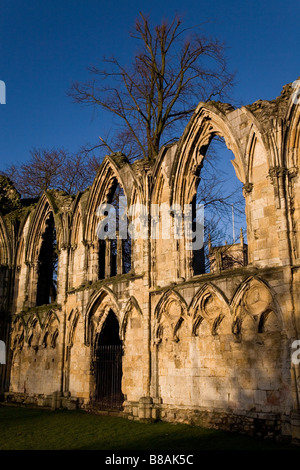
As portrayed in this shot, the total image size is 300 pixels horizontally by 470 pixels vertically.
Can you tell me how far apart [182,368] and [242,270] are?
2.54 meters

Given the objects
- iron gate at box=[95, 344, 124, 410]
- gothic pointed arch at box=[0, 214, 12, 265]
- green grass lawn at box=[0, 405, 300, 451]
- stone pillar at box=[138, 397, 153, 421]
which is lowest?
green grass lawn at box=[0, 405, 300, 451]

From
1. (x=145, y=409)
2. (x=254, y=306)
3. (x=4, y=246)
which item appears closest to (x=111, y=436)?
(x=145, y=409)

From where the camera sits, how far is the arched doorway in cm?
1185

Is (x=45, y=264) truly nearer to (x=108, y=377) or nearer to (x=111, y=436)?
(x=108, y=377)

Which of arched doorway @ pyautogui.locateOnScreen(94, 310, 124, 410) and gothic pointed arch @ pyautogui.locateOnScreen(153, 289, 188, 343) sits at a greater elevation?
gothic pointed arch @ pyautogui.locateOnScreen(153, 289, 188, 343)

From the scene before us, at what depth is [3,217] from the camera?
1798 centimetres

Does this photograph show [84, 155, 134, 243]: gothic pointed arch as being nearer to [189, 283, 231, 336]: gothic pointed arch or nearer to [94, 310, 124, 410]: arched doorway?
[94, 310, 124, 410]: arched doorway

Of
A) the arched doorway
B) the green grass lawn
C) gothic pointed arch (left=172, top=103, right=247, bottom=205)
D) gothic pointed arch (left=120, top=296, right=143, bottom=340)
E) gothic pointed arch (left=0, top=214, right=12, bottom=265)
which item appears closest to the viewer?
the green grass lawn

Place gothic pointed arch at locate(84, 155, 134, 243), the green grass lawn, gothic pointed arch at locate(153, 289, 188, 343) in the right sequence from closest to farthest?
1. the green grass lawn
2. gothic pointed arch at locate(153, 289, 188, 343)
3. gothic pointed arch at locate(84, 155, 134, 243)

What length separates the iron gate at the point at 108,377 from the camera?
38.9ft

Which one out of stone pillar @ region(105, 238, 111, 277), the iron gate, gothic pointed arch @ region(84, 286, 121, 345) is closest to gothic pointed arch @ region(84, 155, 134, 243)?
stone pillar @ region(105, 238, 111, 277)

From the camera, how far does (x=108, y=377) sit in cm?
1224
